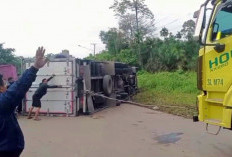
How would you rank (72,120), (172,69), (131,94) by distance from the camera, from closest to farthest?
(72,120) < (131,94) < (172,69)

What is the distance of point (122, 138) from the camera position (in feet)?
30.3

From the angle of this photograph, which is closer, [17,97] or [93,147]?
[17,97]

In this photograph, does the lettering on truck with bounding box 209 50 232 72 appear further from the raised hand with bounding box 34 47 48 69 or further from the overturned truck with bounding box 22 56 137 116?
the overturned truck with bounding box 22 56 137 116

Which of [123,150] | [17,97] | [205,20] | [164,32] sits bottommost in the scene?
[123,150]

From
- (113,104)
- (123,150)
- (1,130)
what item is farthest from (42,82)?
(1,130)

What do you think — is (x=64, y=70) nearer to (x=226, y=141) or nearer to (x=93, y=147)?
(x=93, y=147)

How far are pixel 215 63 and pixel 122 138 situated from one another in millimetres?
3800

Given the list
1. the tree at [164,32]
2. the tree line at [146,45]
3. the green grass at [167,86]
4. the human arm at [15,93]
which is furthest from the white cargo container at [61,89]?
the tree at [164,32]

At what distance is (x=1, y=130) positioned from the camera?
3.47 m

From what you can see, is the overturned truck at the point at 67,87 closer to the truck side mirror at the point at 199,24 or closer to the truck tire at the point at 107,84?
the truck tire at the point at 107,84

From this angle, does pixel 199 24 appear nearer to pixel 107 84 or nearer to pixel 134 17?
pixel 107 84

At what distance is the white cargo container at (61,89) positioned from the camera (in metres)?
13.5

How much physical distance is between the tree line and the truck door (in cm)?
2088

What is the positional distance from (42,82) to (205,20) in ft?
26.7
